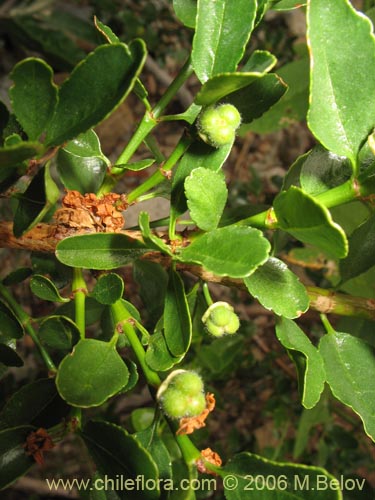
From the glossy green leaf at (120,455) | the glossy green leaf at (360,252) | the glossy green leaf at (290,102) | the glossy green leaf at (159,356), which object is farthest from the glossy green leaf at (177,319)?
the glossy green leaf at (290,102)

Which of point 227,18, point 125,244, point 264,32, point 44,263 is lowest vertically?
point 264,32

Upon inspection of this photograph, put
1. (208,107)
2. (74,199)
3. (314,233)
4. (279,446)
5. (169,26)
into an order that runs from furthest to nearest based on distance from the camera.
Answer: (169,26)
(279,446)
(74,199)
(208,107)
(314,233)

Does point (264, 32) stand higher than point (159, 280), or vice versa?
point (159, 280)

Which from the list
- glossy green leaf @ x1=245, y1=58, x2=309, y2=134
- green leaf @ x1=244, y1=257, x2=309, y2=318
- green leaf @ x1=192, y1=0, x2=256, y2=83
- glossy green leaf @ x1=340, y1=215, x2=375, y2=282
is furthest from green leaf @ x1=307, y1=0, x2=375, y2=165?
glossy green leaf @ x1=245, y1=58, x2=309, y2=134

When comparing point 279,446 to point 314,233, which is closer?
point 314,233

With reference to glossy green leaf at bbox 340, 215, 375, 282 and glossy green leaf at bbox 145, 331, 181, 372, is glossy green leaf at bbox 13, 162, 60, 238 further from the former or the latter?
glossy green leaf at bbox 340, 215, 375, 282

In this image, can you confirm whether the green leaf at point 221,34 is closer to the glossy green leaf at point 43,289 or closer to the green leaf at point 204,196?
the green leaf at point 204,196

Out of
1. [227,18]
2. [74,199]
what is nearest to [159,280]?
[74,199]

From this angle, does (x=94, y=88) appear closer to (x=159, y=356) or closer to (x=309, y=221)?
(x=309, y=221)

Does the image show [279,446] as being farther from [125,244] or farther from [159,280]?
[125,244]
